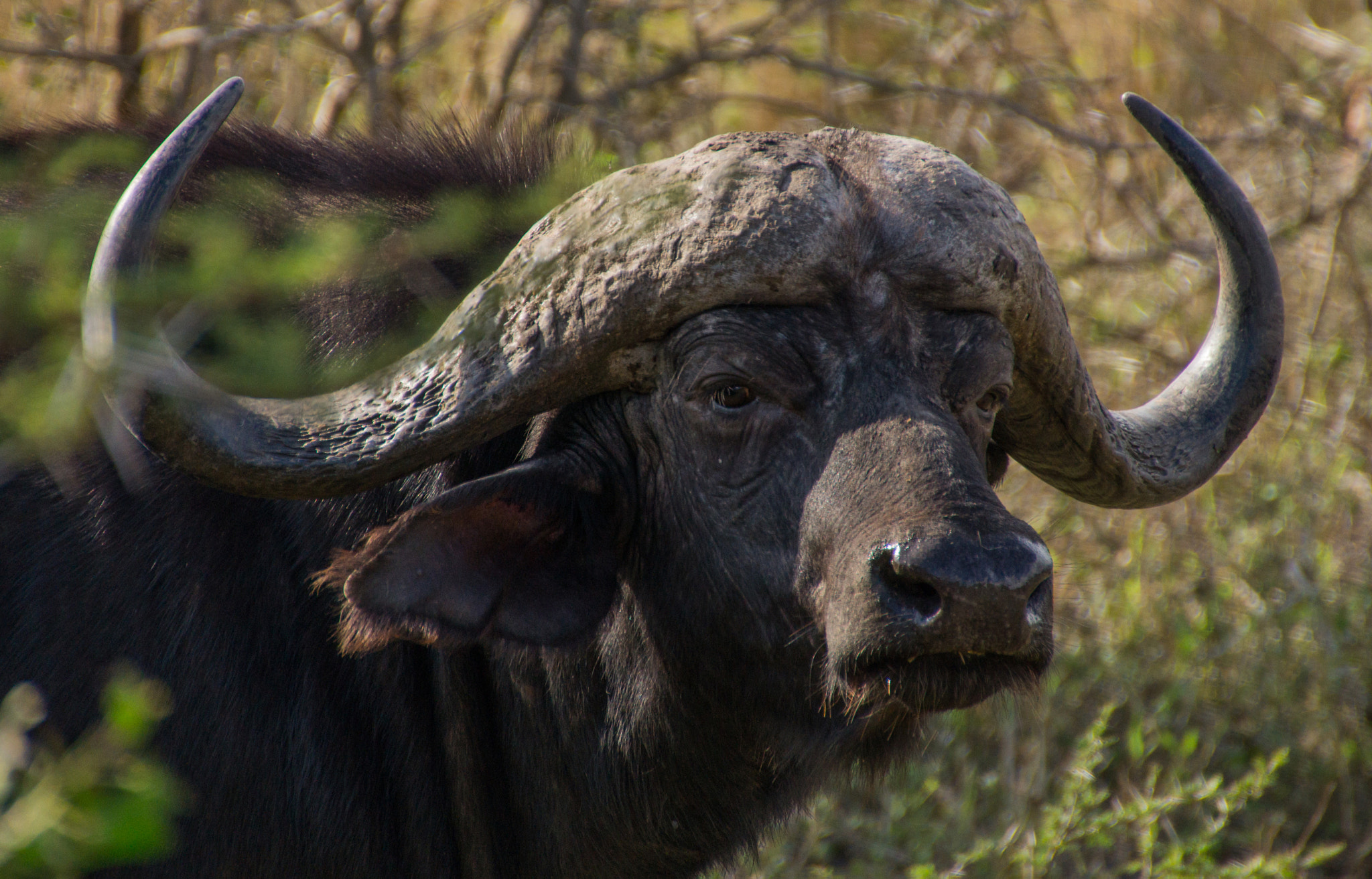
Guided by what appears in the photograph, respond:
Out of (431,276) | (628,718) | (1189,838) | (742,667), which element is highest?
(431,276)

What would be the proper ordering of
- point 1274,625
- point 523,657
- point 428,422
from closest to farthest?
point 428,422 < point 523,657 < point 1274,625

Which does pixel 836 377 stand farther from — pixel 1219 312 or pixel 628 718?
pixel 1219 312

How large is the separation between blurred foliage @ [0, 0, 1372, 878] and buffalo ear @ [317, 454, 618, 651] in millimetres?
478

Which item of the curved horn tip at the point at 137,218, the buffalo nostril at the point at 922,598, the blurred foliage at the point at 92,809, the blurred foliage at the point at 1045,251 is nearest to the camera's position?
the blurred foliage at the point at 92,809

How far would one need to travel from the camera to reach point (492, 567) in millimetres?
2578

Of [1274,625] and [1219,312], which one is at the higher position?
[1219,312]

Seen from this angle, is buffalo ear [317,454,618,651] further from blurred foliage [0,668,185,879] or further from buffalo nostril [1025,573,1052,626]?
blurred foliage [0,668,185,879]

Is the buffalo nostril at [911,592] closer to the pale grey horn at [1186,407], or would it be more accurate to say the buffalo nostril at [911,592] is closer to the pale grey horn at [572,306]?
the pale grey horn at [572,306]

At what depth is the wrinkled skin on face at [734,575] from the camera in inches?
86.7

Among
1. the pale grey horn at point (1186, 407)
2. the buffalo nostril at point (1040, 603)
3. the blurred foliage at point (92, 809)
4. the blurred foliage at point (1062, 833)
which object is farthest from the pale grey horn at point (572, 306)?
the blurred foliage at point (1062, 833)

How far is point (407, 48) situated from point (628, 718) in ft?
13.1

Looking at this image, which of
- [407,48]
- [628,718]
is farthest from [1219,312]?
[407,48]

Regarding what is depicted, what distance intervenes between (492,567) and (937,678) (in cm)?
96

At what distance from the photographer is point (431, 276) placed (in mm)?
2861
